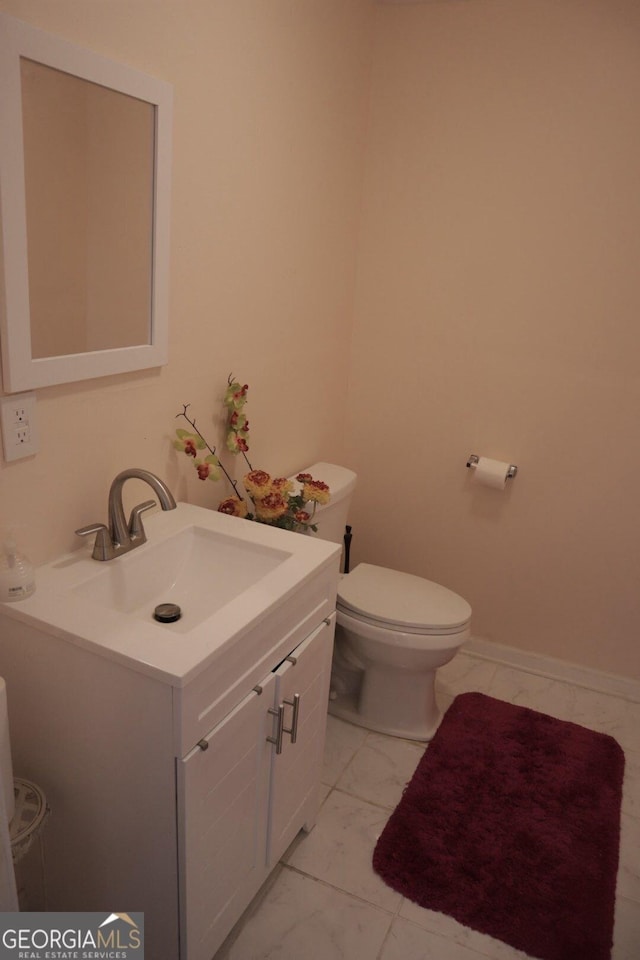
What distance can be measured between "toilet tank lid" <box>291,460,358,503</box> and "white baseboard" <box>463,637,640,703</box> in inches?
36.9

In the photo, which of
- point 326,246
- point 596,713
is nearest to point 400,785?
point 596,713

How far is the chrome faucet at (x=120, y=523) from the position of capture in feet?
4.95

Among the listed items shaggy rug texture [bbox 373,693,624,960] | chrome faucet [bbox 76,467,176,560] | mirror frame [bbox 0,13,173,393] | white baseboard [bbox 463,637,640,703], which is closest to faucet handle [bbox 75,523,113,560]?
chrome faucet [bbox 76,467,176,560]

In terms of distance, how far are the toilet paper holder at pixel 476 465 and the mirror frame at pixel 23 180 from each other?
1471 mm

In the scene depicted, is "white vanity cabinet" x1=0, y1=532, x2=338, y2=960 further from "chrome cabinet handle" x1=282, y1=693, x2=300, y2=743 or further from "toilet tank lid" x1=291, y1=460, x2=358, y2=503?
"toilet tank lid" x1=291, y1=460, x2=358, y2=503

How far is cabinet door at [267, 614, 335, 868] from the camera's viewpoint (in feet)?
5.28

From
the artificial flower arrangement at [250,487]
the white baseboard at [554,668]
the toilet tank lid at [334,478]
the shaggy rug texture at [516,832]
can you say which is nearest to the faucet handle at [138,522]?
the artificial flower arrangement at [250,487]

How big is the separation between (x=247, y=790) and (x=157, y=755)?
1.13 feet

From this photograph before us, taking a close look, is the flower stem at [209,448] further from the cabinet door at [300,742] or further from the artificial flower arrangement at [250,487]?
the cabinet door at [300,742]

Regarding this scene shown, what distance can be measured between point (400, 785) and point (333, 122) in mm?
2128

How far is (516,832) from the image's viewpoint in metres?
2.00

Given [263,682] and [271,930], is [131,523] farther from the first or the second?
[271,930]

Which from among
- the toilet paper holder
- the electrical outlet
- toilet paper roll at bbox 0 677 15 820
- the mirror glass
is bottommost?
toilet paper roll at bbox 0 677 15 820

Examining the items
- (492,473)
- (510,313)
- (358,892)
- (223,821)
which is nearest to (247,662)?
(223,821)
